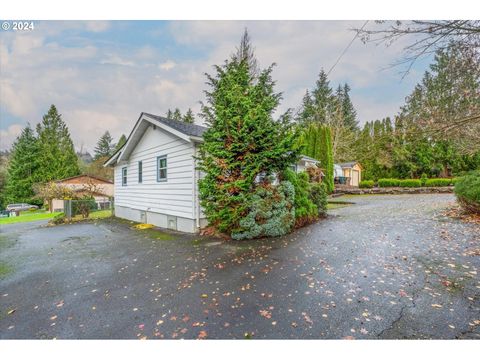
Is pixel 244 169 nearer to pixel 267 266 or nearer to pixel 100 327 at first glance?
pixel 267 266

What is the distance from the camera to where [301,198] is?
8.00m

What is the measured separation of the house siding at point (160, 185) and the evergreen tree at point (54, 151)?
22.3 meters

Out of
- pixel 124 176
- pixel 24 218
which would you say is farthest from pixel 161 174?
pixel 24 218

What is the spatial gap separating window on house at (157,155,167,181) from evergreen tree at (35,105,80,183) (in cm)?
2589

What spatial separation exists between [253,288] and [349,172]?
1132 inches

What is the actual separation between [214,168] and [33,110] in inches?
234

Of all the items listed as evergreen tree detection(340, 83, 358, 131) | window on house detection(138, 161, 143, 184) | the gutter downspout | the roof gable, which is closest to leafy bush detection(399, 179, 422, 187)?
the roof gable

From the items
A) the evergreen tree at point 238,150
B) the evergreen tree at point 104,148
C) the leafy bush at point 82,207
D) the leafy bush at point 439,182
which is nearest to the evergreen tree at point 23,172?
the evergreen tree at point 104,148

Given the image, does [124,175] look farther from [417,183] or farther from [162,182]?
[417,183]

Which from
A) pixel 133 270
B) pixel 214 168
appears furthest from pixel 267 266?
pixel 214 168

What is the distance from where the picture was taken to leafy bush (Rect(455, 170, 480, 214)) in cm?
739
